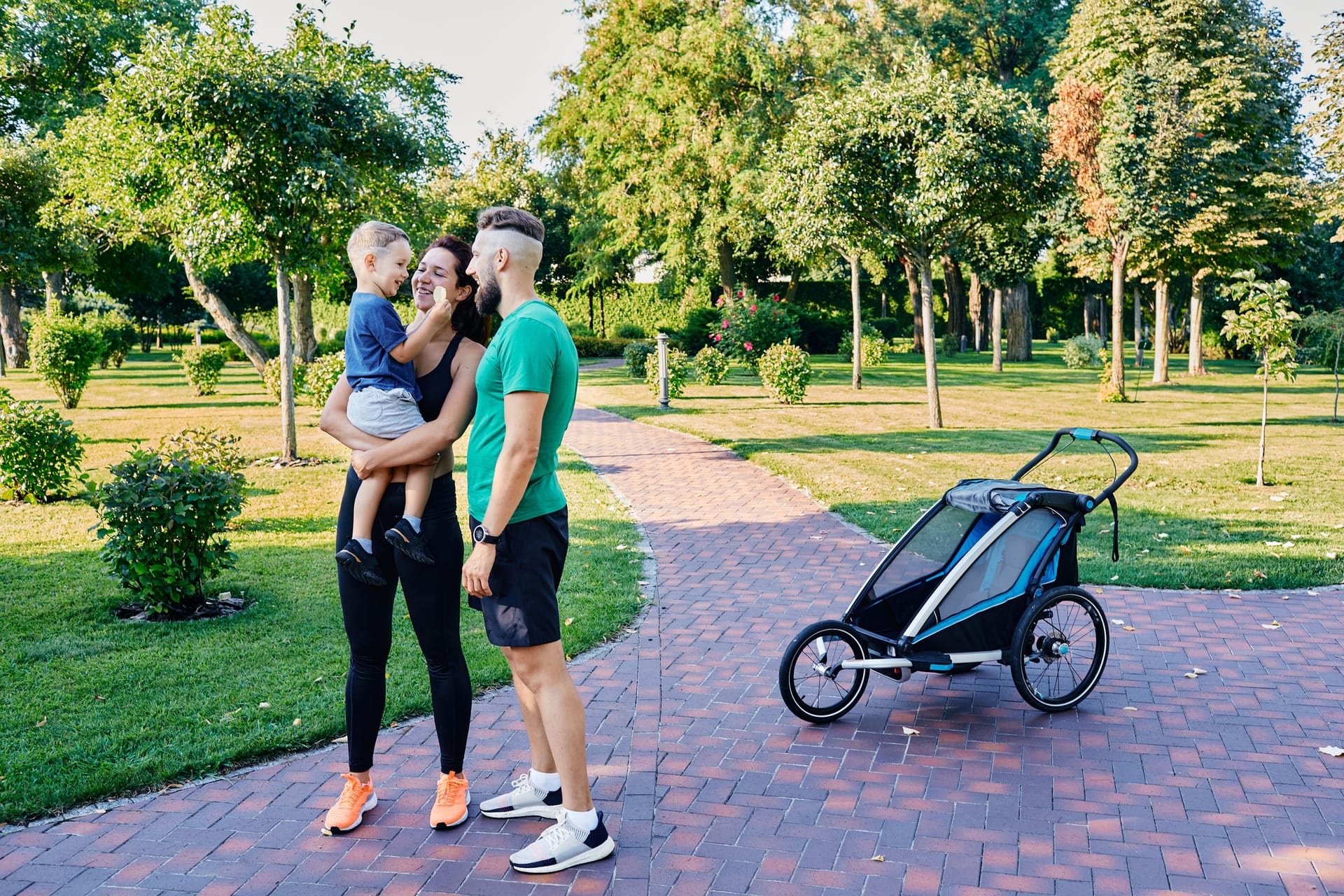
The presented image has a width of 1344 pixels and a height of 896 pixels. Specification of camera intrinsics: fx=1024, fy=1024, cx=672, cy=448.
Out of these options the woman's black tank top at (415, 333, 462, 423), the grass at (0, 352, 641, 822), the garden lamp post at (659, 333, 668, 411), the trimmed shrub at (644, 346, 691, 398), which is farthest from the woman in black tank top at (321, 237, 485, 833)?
the trimmed shrub at (644, 346, 691, 398)

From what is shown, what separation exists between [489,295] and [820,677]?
253 cm

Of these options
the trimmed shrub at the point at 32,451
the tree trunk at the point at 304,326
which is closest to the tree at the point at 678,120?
the tree trunk at the point at 304,326

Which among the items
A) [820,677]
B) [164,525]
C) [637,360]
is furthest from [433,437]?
[637,360]

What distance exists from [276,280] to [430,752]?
8.63m

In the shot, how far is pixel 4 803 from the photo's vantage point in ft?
11.9

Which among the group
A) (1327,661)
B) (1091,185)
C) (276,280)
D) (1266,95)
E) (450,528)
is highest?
(1266,95)

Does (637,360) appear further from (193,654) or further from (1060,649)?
(1060,649)

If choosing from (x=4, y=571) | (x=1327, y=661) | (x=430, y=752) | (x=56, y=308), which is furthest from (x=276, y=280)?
(x=56, y=308)

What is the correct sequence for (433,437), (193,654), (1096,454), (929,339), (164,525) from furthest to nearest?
(929,339) → (1096,454) → (164,525) → (193,654) → (433,437)

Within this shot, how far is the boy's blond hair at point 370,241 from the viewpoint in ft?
10.8

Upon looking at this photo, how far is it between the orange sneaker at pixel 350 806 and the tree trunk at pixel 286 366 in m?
8.16

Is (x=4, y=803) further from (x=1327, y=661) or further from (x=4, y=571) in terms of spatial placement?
(x=1327, y=661)

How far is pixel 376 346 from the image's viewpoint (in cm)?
325

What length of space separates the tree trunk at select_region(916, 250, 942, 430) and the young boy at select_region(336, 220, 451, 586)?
12.5m
